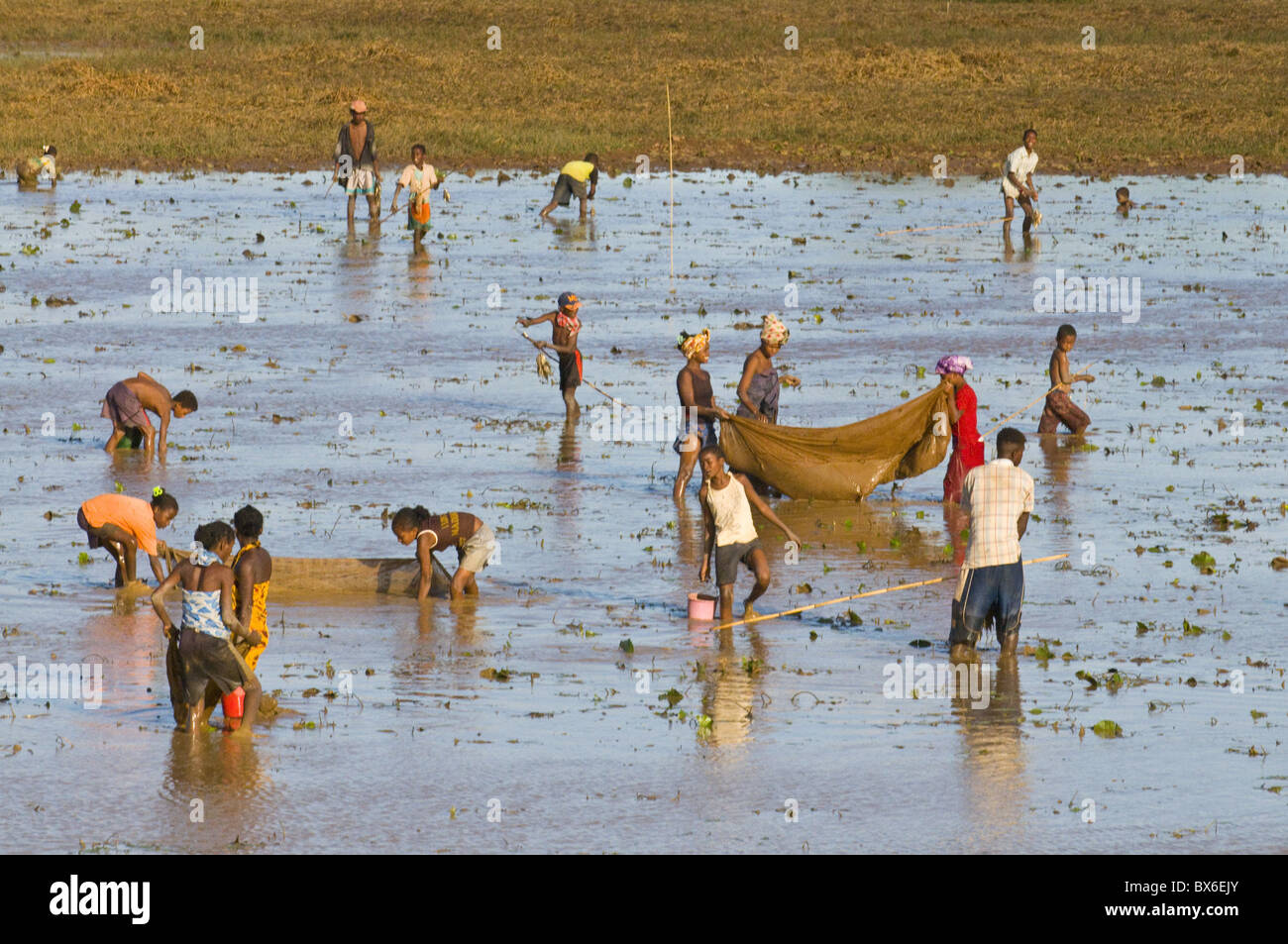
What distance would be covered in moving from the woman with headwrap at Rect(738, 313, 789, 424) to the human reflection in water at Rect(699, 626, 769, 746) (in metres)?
4.69

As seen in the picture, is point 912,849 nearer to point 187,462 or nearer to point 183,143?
point 187,462

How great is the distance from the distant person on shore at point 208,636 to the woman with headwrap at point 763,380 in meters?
7.69

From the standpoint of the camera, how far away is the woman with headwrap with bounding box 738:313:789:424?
1883 cm

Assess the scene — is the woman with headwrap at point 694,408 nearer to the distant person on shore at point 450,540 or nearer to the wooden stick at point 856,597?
the wooden stick at point 856,597

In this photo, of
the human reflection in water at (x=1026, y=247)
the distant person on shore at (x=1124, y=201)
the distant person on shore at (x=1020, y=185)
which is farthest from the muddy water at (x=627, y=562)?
the distant person on shore at (x=1124, y=201)

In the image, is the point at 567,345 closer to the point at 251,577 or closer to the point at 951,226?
the point at 251,577

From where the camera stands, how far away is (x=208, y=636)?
1180cm

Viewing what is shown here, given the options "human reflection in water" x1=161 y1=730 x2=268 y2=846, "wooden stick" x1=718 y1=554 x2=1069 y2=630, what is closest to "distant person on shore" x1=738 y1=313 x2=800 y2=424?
"wooden stick" x1=718 y1=554 x2=1069 y2=630

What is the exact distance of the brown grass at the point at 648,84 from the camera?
1823 inches

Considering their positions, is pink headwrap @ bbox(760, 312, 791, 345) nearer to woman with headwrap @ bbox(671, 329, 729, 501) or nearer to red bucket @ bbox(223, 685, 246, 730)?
woman with headwrap @ bbox(671, 329, 729, 501)

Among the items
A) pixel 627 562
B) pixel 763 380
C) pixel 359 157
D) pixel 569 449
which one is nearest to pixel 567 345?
pixel 569 449

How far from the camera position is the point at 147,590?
15336mm

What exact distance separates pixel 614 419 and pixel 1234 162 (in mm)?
26804

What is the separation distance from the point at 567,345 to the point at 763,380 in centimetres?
326
